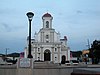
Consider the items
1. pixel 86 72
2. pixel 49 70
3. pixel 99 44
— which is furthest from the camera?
pixel 99 44

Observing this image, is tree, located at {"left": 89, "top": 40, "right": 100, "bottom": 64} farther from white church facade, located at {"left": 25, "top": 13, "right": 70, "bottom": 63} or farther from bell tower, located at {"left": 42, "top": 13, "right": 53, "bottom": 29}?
bell tower, located at {"left": 42, "top": 13, "right": 53, "bottom": 29}

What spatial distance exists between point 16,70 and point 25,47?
91.3m

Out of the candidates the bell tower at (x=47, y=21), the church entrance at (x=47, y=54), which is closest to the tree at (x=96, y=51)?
the church entrance at (x=47, y=54)

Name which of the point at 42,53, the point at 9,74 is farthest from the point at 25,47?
the point at 9,74

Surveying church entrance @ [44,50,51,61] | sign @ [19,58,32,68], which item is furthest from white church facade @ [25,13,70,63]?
sign @ [19,58,32,68]

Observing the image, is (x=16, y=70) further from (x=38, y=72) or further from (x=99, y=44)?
(x=99, y=44)

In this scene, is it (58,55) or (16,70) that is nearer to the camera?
(16,70)

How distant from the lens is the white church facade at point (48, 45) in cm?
10731

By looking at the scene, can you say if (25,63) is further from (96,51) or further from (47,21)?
(47,21)

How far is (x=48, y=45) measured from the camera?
109 m

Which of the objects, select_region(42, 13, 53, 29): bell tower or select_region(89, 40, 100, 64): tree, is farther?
select_region(42, 13, 53, 29): bell tower

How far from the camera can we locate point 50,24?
113 metres

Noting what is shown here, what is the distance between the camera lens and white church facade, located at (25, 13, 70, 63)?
352ft

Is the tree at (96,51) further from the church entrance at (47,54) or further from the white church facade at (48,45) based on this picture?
the church entrance at (47,54)
